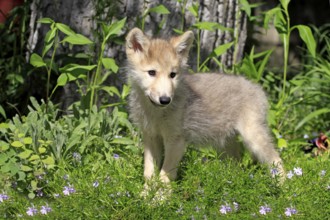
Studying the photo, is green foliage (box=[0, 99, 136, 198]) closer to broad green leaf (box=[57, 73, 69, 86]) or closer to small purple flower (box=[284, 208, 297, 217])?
broad green leaf (box=[57, 73, 69, 86])

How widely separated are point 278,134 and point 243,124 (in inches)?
35.7

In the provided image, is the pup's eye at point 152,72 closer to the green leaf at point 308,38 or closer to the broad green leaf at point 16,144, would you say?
the broad green leaf at point 16,144

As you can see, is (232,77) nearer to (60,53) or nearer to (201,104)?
(201,104)

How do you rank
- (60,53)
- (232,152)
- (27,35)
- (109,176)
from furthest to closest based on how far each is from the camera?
(27,35), (60,53), (232,152), (109,176)

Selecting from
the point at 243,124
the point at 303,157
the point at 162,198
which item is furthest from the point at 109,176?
the point at 303,157

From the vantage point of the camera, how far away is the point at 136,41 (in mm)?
6098

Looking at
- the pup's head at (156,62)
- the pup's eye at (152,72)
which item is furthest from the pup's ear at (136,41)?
the pup's eye at (152,72)

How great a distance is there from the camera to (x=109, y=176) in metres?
5.78

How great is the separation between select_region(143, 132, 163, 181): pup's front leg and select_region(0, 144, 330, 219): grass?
0.12 metres

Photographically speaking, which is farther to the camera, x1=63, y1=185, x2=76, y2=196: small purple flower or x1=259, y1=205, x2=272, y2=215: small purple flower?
x1=63, y1=185, x2=76, y2=196: small purple flower

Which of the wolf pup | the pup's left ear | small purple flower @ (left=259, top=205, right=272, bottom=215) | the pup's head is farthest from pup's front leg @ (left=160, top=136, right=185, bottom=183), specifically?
small purple flower @ (left=259, top=205, right=272, bottom=215)

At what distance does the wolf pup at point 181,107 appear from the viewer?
5953 mm

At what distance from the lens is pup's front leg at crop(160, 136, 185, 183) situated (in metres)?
5.89

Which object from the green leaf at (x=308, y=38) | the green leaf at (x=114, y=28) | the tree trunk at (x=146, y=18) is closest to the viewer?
the green leaf at (x=114, y=28)
